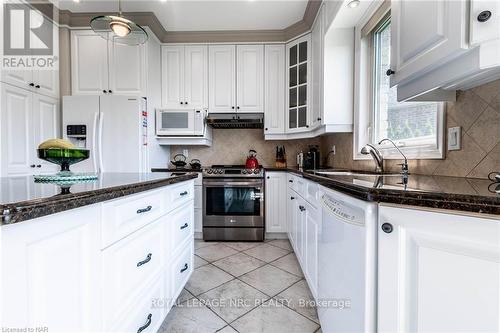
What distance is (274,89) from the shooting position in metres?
3.19

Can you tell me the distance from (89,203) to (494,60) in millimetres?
1342

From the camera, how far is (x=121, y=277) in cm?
94

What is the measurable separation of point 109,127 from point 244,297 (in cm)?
227

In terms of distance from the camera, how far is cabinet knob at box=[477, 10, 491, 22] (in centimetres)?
74

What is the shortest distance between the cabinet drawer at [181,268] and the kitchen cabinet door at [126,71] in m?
1.98

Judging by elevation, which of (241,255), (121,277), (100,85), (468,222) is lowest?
(241,255)

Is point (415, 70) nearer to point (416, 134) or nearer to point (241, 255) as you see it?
point (416, 134)

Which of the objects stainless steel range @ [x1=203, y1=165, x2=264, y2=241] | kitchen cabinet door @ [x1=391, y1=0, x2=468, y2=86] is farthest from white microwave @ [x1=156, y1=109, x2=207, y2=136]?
kitchen cabinet door @ [x1=391, y1=0, x2=468, y2=86]

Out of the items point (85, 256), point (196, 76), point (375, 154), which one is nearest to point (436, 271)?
point (85, 256)

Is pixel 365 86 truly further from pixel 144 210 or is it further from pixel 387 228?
pixel 144 210

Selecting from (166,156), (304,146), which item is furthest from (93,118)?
(304,146)

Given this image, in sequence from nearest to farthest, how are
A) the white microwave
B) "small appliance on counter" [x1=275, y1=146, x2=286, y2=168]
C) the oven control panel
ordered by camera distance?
the oven control panel
the white microwave
"small appliance on counter" [x1=275, y1=146, x2=286, y2=168]

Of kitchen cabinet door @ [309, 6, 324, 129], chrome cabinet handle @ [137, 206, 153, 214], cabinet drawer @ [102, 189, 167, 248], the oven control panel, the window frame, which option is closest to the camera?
cabinet drawer @ [102, 189, 167, 248]

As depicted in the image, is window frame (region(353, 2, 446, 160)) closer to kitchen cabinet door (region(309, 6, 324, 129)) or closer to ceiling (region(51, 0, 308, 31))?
kitchen cabinet door (region(309, 6, 324, 129))
